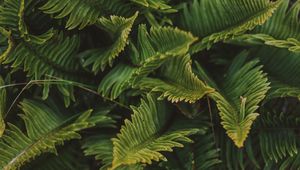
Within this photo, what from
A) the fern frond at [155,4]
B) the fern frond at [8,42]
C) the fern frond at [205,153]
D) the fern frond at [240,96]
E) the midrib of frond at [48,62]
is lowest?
the fern frond at [205,153]

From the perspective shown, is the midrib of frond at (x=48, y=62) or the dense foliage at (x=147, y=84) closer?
the dense foliage at (x=147, y=84)

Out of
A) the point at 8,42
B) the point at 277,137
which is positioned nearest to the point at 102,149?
the point at 8,42

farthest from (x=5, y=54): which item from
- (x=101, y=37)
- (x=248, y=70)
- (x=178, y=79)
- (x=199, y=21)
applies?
(x=248, y=70)

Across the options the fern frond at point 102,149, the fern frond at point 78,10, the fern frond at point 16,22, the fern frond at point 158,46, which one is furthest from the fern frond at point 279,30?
the fern frond at point 16,22

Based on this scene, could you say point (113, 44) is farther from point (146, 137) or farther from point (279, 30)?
point (279, 30)

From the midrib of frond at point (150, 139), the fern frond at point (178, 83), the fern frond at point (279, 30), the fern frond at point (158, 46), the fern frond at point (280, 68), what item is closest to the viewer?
the midrib of frond at point (150, 139)

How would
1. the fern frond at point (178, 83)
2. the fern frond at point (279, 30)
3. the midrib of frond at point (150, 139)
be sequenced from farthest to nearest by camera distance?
1. the fern frond at point (279, 30)
2. the fern frond at point (178, 83)
3. the midrib of frond at point (150, 139)

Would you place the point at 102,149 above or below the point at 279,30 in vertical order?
below

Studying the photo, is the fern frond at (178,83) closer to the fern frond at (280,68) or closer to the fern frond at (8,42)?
the fern frond at (280,68)
